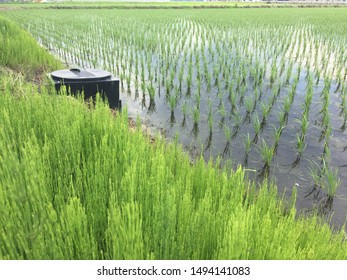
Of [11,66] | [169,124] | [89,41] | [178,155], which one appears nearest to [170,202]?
[178,155]

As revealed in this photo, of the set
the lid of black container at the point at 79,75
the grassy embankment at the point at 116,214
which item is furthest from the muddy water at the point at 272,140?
the grassy embankment at the point at 116,214

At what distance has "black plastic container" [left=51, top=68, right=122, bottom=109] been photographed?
4.83 metres

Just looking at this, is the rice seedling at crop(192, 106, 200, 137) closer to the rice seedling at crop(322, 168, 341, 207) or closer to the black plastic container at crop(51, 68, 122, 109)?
the black plastic container at crop(51, 68, 122, 109)

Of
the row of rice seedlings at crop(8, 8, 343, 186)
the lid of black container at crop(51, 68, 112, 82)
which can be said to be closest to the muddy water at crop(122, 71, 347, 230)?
the row of rice seedlings at crop(8, 8, 343, 186)

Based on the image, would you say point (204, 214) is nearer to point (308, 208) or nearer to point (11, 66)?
point (308, 208)

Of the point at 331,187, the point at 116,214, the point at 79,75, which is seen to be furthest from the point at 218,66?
the point at 116,214

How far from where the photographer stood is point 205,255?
1.75m

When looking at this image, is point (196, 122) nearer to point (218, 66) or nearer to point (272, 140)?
point (272, 140)

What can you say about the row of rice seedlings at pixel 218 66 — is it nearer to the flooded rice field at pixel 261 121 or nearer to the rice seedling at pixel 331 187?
the flooded rice field at pixel 261 121

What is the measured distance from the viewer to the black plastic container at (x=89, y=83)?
483cm

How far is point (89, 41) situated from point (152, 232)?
1140 centimetres

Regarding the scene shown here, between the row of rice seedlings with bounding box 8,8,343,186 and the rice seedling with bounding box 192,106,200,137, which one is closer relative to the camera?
the rice seedling with bounding box 192,106,200,137

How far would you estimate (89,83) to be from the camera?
196 inches

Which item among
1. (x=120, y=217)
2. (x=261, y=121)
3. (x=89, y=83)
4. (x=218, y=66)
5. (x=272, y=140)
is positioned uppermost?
(x=120, y=217)
